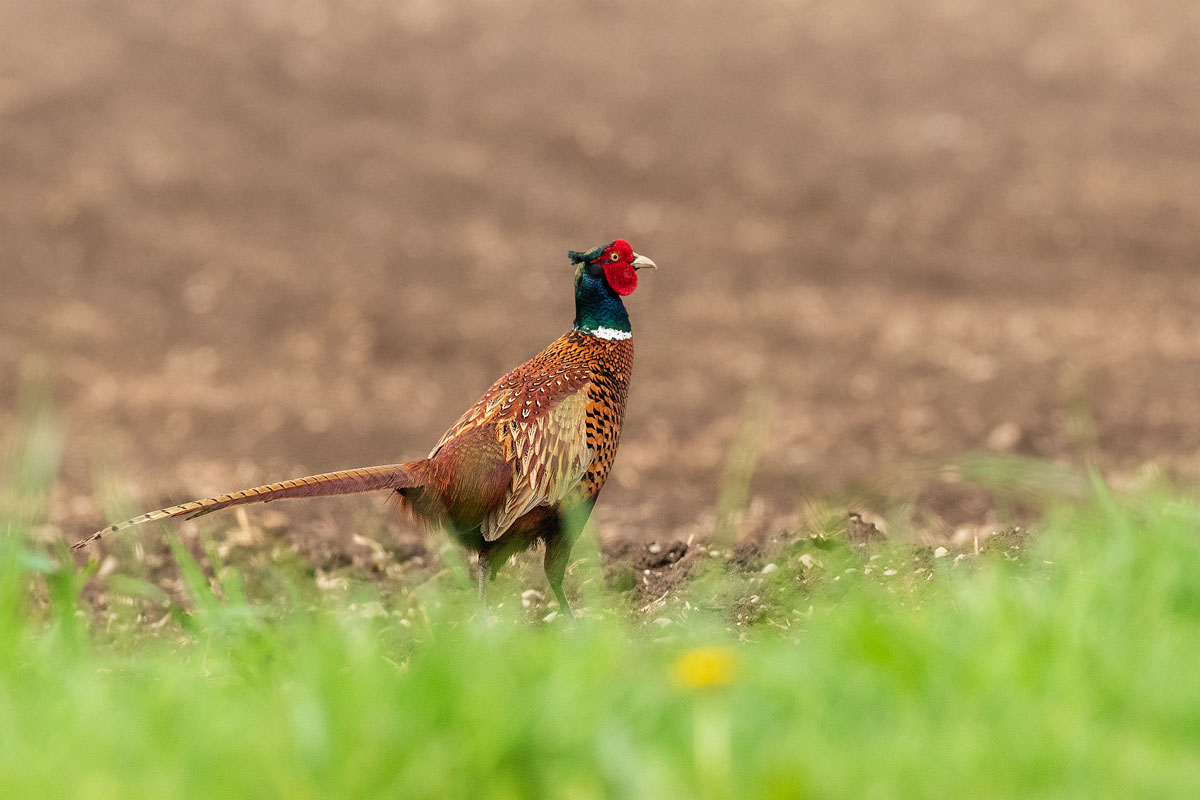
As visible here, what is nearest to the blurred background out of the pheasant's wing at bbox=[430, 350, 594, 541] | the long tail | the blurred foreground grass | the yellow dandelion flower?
the pheasant's wing at bbox=[430, 350, 594, 541]

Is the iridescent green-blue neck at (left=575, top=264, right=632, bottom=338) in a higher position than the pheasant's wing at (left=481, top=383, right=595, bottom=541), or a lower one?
higher

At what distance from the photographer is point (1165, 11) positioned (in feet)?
40.0

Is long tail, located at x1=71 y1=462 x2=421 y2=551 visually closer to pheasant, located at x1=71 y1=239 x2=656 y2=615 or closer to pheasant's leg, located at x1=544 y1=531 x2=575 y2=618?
pheasant, located at x1=71 y1=239 x2=656 y2=615

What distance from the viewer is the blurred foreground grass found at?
1.99 metres

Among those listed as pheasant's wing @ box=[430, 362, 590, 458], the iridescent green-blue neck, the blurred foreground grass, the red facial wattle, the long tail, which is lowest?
A: the blurred foreground grass

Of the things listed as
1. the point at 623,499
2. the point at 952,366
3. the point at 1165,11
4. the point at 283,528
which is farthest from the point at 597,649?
the point at 1165,11

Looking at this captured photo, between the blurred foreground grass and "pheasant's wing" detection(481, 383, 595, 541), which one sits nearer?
the blurred foreground grass

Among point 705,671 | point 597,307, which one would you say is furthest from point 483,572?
point 705,671

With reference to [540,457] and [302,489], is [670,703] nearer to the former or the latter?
[302,489]

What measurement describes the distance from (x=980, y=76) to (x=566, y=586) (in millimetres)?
8463

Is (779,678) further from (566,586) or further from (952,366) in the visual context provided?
(952,366)

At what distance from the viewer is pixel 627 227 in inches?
376

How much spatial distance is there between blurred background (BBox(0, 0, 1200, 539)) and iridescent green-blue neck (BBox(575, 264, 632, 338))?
126 cm

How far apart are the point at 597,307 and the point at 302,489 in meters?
1.03
